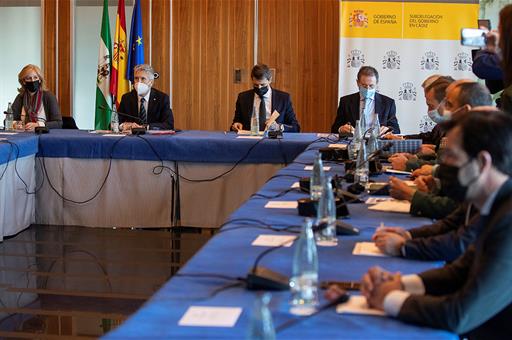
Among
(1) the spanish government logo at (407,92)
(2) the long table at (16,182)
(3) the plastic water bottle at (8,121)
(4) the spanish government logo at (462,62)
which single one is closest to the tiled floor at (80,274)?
(2) the long table at (16,182)

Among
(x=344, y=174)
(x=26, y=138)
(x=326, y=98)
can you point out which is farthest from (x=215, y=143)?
(x=326, y=98)

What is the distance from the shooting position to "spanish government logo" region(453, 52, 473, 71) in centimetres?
878

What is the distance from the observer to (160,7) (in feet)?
31.4

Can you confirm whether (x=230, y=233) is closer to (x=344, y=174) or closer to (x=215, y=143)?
(x=344, y=174)

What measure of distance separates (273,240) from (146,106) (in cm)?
506

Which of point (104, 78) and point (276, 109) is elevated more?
point (104, 78)

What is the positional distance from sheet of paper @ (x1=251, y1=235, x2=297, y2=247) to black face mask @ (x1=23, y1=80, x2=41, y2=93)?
17.4 feet

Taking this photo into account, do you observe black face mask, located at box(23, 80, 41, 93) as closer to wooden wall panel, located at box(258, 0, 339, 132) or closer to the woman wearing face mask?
the woman wearing face mask

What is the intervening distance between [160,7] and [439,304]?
8009 millimetres

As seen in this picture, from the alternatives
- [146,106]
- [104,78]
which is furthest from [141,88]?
[104,78]

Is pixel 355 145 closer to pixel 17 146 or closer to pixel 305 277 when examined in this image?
pixel 17 146

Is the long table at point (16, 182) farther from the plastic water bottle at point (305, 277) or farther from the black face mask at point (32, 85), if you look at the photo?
the plastic water bottle at point (305, 277)

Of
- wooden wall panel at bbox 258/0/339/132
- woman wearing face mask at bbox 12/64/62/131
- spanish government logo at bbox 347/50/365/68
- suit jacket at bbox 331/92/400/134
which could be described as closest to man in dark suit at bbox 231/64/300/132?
suit jacket at bbox 331/92/400/134

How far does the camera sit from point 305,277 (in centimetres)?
216
